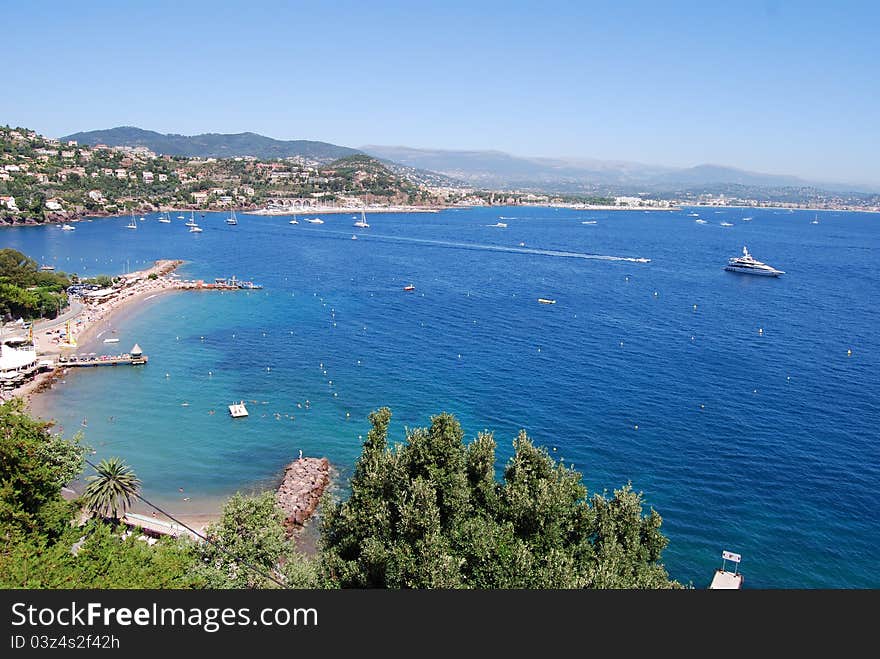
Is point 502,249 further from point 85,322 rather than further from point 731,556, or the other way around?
point 731,556

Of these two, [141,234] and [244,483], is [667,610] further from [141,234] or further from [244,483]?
[141,234]

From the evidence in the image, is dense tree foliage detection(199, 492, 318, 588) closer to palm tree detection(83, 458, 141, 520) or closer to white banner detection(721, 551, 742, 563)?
palm tree detection(83, 458, 141, 520)

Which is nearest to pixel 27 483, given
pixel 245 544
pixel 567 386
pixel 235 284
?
pixel 245 544

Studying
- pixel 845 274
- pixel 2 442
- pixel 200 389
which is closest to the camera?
pixel 2 442

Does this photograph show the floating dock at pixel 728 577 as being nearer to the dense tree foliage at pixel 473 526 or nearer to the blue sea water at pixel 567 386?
the blue sea water at pixel 567 386

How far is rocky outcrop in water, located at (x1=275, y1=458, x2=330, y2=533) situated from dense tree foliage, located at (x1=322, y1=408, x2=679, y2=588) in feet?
29.4

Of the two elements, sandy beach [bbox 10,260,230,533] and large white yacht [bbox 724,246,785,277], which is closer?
sandy beach [bbox 10,260,230,533]

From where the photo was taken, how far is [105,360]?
162 ft

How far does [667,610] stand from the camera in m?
8.64

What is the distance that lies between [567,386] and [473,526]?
2889cm

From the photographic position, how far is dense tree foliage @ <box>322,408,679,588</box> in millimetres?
16500

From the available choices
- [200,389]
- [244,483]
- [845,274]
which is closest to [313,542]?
[244,483]

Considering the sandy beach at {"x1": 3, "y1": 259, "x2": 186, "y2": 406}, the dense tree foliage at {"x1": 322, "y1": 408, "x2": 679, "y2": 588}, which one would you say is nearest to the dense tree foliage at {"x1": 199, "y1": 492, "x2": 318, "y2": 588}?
the dense tree foliage at {"x1": 322, "y1": 408, "x2": 679, "y2": 588}

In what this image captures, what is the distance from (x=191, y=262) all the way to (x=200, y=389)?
63.4 m
